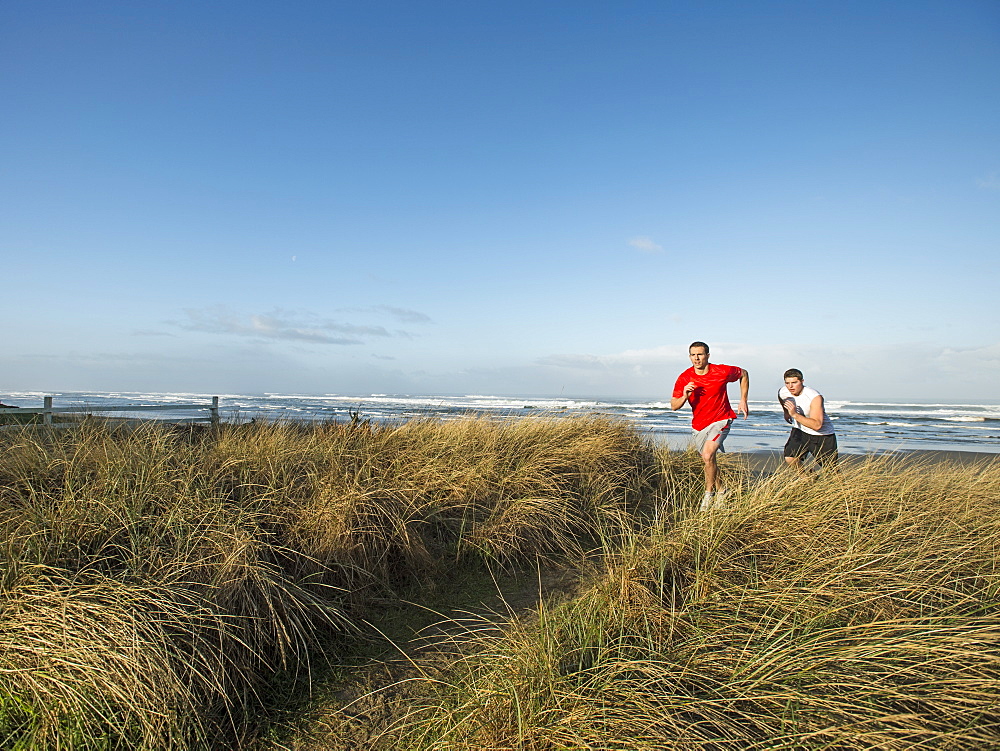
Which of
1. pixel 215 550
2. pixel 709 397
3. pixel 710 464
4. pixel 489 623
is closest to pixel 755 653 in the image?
pixel 489 623

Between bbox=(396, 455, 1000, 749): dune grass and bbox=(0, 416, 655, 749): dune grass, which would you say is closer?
bbox=(396, 455, 1000, 749): dune grass

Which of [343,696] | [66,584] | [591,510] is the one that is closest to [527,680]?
[343,696]

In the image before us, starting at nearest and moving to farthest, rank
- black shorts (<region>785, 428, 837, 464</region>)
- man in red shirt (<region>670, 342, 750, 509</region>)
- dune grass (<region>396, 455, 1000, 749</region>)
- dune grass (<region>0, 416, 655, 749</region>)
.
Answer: dune grass (<region>396, 455, 1000, 749</region>), dune grass (<region>0, 416, 655, 749</region>), man in red shirt (<region>670, 342, 750, 509</region>), black shorts (<region>785, 428, 837, 464</region>)

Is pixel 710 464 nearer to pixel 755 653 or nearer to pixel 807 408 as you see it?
pixel 807 408

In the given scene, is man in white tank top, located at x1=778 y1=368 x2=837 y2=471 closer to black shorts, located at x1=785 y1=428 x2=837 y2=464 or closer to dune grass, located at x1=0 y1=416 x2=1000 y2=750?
black shorts, located at x1=785 y1=428 x2=837 y2=464

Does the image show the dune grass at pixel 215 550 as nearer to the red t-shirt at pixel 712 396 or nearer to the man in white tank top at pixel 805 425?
the red t-shirt at pixel 712 396

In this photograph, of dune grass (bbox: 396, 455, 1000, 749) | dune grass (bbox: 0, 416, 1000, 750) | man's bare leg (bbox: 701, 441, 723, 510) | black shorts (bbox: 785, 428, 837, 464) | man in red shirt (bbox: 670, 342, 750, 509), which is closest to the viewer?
dune grass (bbox: 396, 455, 1000, 749)

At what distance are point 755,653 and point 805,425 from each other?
5.14 metres

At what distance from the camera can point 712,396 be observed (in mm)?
6422

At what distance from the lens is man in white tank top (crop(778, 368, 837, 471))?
659cm

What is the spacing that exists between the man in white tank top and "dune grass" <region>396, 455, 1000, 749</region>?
2.74m

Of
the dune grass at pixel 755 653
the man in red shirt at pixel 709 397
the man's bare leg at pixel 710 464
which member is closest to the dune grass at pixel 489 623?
the dune grass at pixel 755 653

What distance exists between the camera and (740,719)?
2131mm

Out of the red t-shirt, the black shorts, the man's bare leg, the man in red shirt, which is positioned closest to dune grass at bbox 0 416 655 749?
the man's bare leg
